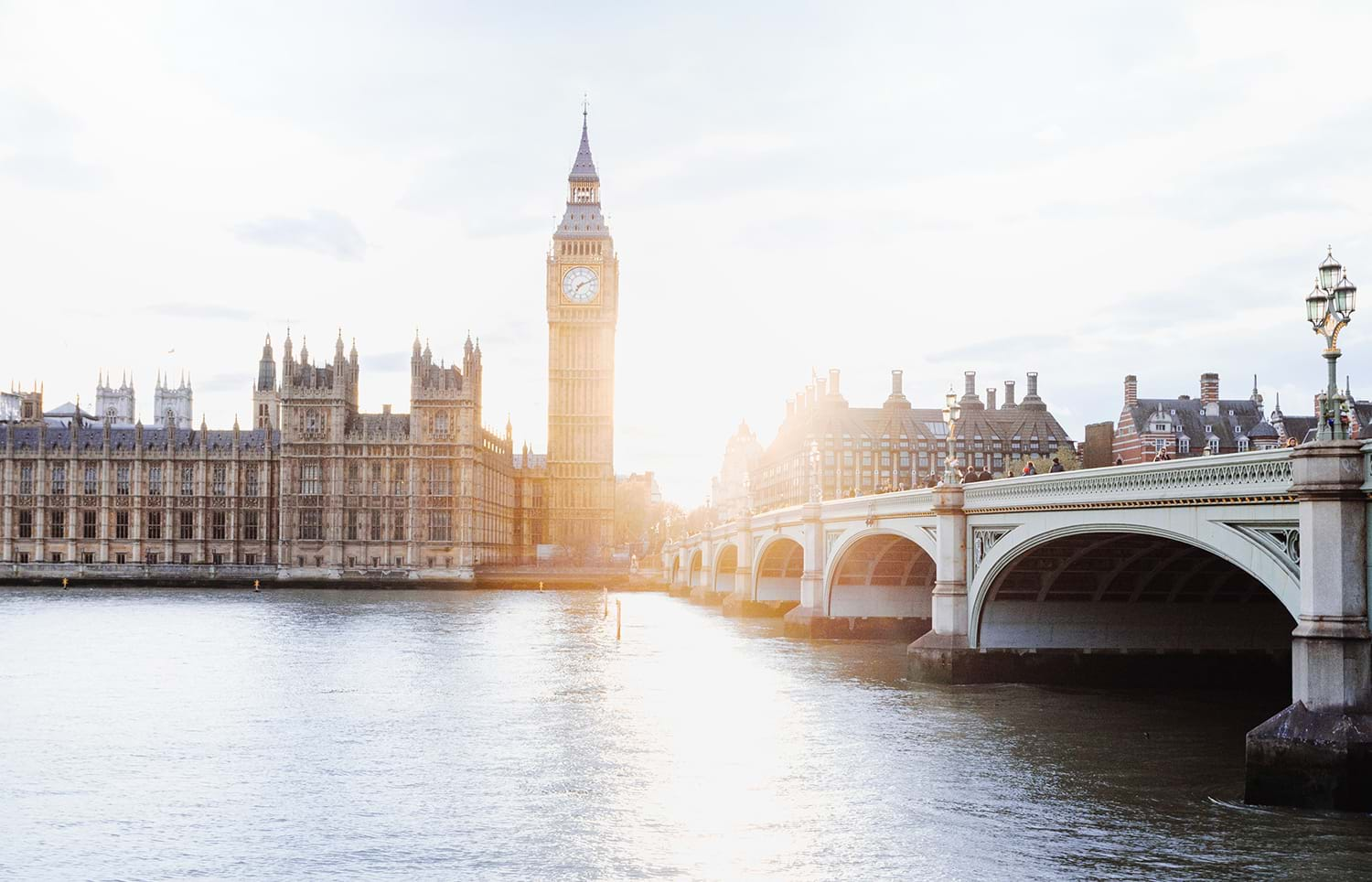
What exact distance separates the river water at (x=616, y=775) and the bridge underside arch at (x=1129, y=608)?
2.09 meters

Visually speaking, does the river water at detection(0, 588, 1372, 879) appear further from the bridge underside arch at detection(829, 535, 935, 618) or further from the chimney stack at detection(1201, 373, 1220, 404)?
the chimney stack at detection(1201, 373, 1220, 404)

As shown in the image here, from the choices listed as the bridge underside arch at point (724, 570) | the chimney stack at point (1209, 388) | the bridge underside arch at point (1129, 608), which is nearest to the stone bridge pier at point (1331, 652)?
the bridge underside arch at point (1129, 608)

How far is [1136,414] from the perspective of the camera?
97.7 meters

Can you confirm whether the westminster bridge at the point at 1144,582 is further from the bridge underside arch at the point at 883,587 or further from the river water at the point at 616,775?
the river water at the point at 616,775

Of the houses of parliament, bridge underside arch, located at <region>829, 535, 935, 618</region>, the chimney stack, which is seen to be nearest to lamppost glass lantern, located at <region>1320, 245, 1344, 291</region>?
bridge underside arch, located at <region>829, 535, 935, 618</region>

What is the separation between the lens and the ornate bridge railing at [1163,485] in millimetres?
20812

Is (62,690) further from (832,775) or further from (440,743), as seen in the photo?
(832,775)

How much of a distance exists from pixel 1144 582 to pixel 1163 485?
11.6 m

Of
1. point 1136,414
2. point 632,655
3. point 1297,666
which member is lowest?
point 632,655

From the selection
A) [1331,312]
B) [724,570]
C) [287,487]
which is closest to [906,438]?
[724,570]

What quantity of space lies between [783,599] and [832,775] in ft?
152

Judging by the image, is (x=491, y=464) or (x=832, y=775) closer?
(x=832, y=775)

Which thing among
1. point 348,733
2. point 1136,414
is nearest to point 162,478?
point 1136,414

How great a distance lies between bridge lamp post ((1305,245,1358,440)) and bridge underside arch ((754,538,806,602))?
4909 cm
